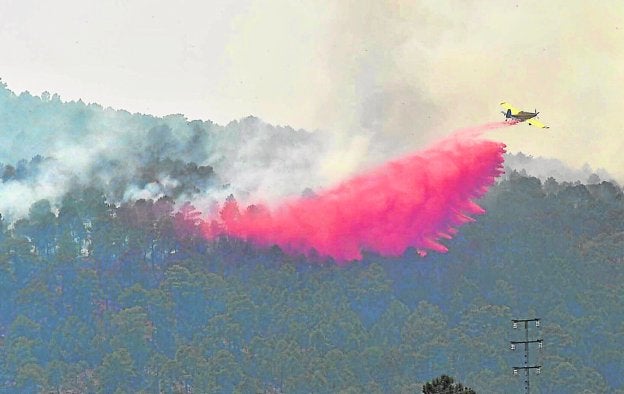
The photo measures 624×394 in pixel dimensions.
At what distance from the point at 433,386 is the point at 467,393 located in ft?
9.39

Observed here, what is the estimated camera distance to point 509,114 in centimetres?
19950

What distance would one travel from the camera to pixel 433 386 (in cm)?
15525

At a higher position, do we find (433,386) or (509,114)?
(509,114)

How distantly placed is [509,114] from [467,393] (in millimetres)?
51226

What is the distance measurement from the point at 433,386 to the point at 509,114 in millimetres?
50013

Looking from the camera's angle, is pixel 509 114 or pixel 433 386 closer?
pixel 433 386

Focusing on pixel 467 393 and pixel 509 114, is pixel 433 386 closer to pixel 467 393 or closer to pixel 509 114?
pixel 467 393

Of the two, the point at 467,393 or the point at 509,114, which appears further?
the point at 509,114

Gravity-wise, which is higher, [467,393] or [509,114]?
[509,114]

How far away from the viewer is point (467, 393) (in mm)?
153625

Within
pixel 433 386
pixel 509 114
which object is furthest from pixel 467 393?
pixel 509 114
